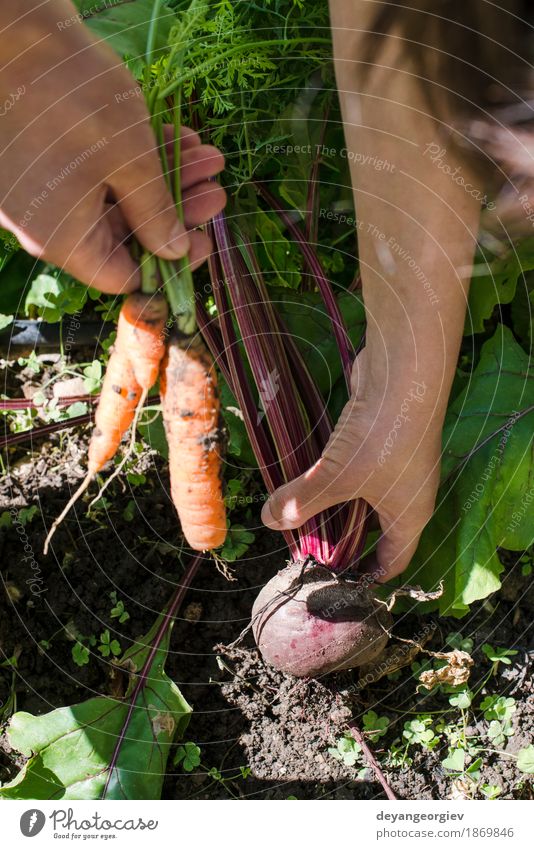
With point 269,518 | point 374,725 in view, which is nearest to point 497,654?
point 374,725

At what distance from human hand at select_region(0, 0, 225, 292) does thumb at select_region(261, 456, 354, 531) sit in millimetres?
416

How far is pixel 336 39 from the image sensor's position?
3.12ft

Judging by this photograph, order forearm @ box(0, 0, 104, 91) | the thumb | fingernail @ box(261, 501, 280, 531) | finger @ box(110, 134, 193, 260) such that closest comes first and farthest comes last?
forearm @ box(0, 0, 104, 91)
finger @ box(110, 134, 193, 260)
the thumb
fingernail @ box(261, 501, 280, 531)

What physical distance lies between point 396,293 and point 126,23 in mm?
579

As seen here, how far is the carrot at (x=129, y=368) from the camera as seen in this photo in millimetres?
994

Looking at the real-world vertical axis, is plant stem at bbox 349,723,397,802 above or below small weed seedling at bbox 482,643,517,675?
below

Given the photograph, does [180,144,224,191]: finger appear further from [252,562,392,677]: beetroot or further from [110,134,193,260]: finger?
[252,562,392,677]: beetroot

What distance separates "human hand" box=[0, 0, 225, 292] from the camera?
90 cm
